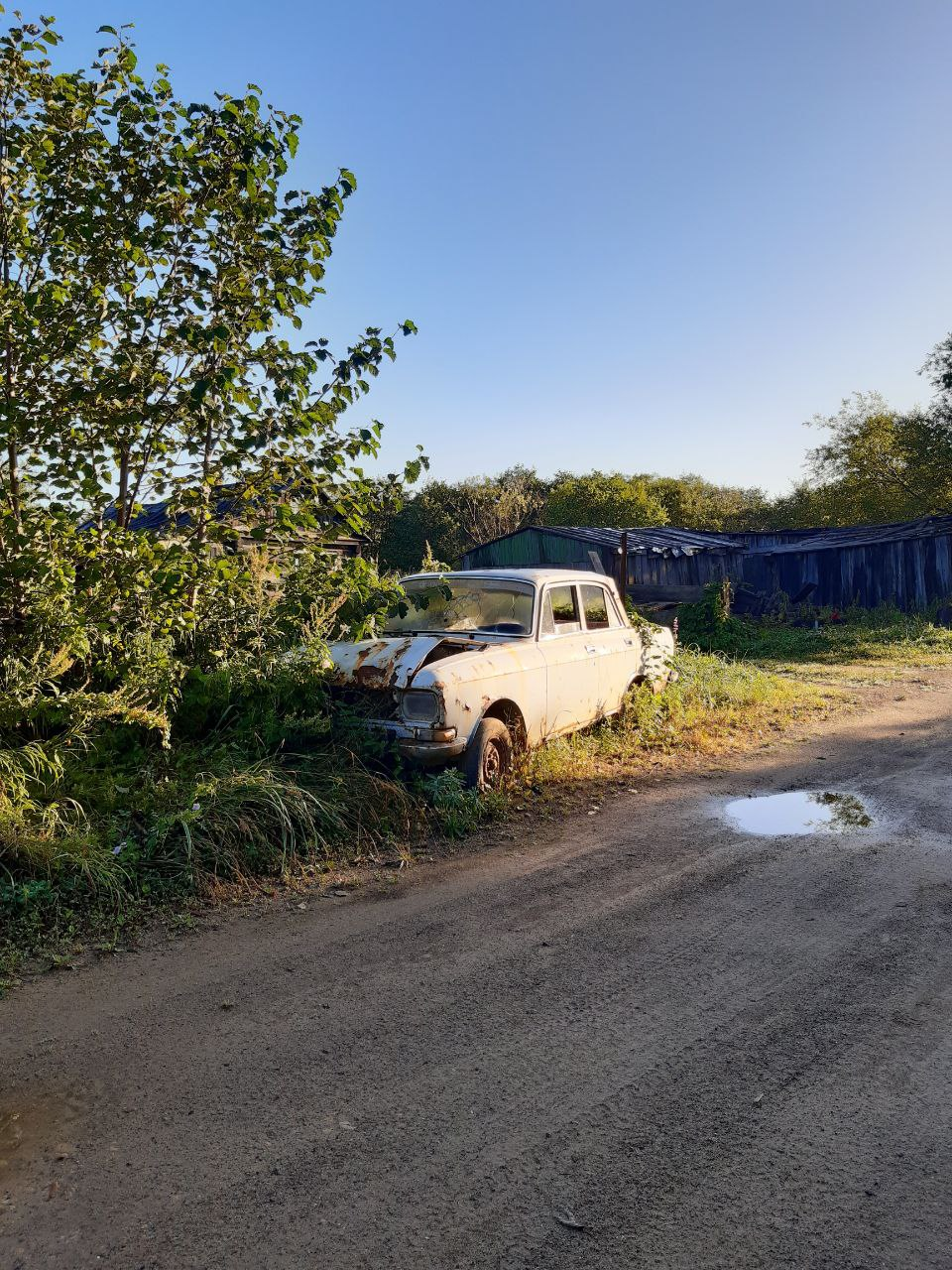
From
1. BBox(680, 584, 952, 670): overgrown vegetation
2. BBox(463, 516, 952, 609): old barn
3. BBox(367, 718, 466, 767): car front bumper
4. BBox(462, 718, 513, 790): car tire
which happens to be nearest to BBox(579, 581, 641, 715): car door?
BBox(462, 718, 513, 790): car tire

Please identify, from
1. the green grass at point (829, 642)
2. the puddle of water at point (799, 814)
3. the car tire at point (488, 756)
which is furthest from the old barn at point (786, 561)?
the car tire at point (488, 756)

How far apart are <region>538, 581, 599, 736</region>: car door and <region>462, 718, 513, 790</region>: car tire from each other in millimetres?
592

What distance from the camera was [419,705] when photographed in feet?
19.8

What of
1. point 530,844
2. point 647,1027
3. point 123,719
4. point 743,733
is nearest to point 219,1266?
point 647,1027

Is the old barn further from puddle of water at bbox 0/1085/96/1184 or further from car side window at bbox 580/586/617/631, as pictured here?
puddle of water at bbox 0/1085/96/1184

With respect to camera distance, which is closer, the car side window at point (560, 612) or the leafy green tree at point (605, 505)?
the car side window at point (560, 612)

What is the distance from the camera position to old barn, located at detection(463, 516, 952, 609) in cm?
2277

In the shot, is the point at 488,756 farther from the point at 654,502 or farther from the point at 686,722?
the point at 654,502

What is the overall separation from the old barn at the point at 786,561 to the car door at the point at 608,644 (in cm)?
1428

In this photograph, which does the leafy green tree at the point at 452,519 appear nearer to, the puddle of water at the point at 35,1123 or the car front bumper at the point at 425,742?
the car front bumper at the point at 425,742

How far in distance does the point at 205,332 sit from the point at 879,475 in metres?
42.7

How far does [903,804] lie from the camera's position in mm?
6344

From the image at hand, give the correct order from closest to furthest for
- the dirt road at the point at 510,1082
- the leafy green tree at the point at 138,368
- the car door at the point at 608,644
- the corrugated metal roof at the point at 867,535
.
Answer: the dirt road at the point at 510,1082, the leafy green tree at the point at 138,368, the car door at the point at 608,644, the corrugated metal roof at the point at 867,535

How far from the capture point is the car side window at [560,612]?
724 centimetres
